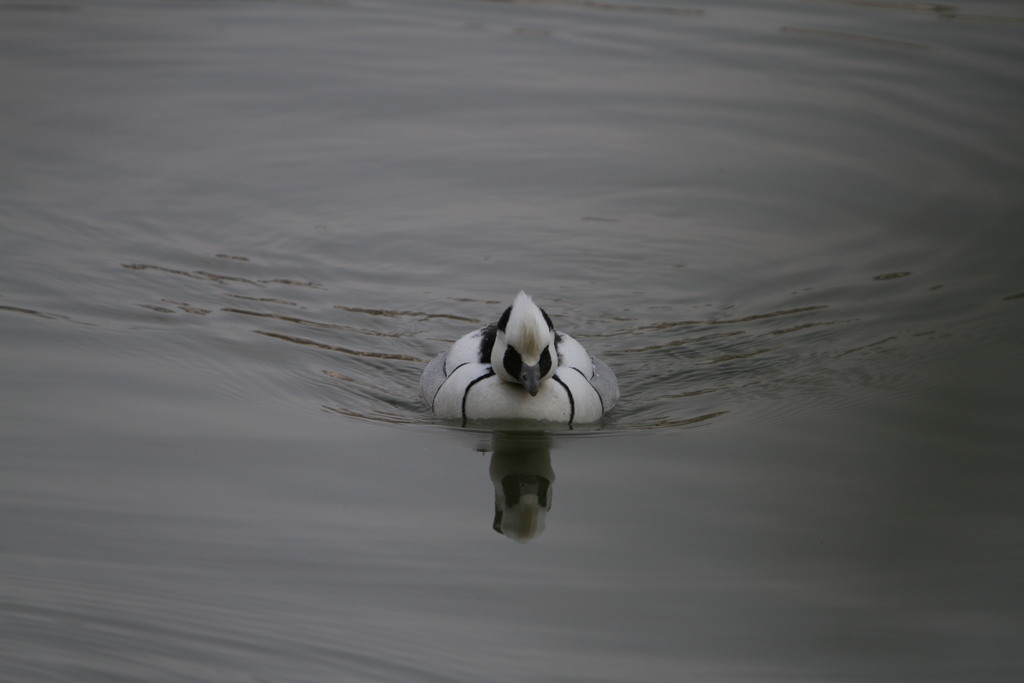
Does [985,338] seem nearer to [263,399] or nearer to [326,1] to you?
[263,399]

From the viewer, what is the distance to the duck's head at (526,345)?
789 centimetres

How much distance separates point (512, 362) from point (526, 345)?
23cm

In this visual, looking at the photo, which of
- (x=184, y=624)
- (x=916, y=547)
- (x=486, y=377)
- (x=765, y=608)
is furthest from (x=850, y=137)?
(x=916, y=547)

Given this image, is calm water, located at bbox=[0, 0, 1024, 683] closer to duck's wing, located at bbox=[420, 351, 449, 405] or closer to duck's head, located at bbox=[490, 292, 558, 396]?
duck's wing, located at bbox=[420, 351, 449, 405]

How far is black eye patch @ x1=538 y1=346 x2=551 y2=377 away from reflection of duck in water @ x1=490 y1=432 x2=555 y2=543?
42 centimetres

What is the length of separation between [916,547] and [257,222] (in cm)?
1061

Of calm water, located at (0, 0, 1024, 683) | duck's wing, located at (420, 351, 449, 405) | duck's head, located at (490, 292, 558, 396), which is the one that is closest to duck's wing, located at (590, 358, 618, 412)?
calm water, located at (0, 0, 1024, 683)

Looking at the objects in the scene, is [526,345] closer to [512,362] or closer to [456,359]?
[512,362]

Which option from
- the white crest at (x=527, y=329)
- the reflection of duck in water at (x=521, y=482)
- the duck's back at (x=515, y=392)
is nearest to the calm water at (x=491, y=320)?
the reflection of duck in water at (x=521, y=482)

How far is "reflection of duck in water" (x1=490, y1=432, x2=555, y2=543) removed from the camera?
6.72 m

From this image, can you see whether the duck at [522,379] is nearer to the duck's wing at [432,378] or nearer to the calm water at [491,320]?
the duck's wing at [432,378]

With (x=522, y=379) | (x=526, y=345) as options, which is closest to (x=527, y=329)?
(x=526, y=345)

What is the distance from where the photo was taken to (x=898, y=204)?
1245cm

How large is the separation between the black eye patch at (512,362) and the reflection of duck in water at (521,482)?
42cm
